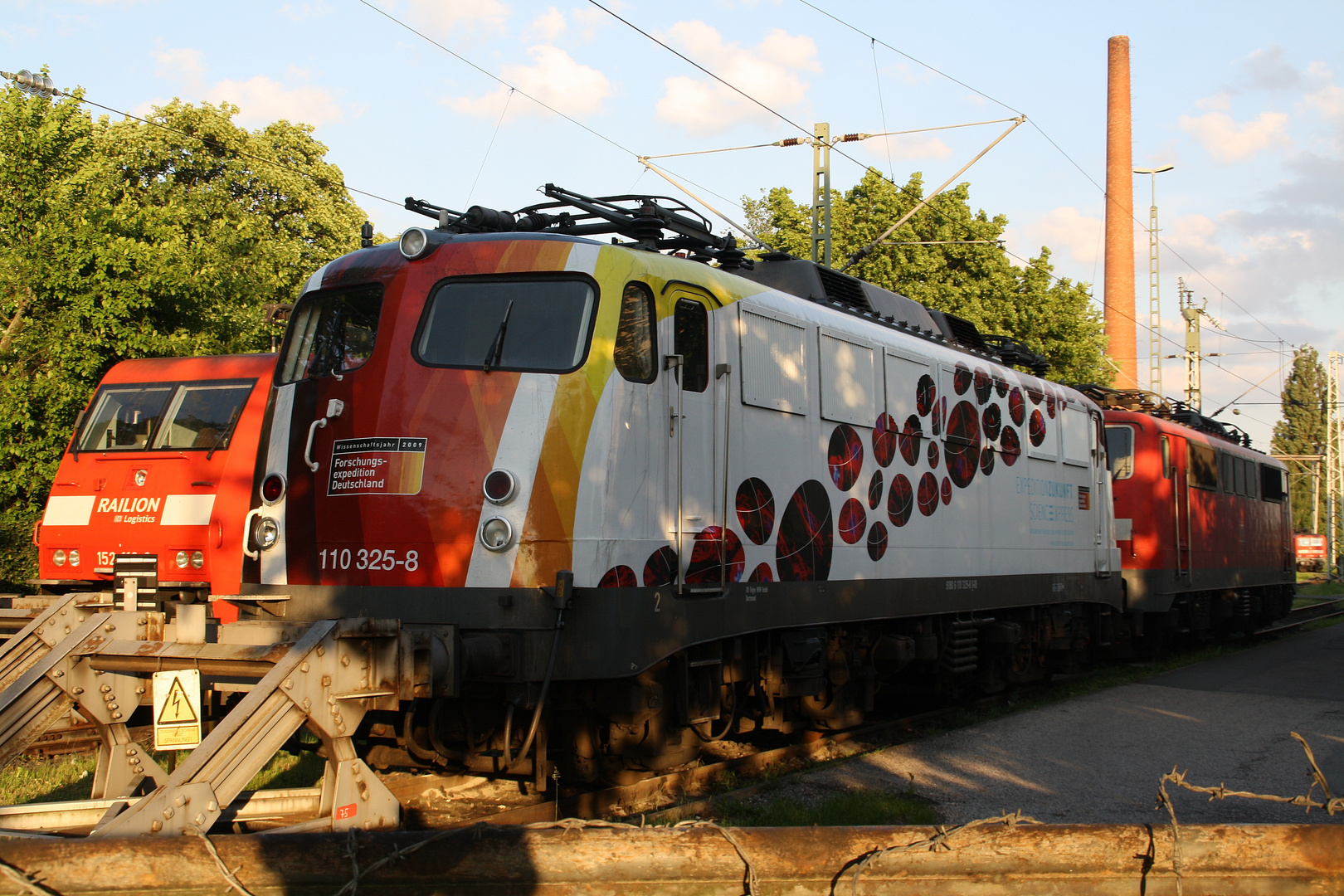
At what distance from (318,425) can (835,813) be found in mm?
3893

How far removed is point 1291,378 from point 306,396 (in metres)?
84.5

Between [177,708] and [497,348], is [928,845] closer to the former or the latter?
[177,708]

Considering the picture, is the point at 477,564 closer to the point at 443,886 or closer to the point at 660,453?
the point at 660,453

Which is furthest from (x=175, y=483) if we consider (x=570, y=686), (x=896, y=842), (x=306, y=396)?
(x=896, y=842)

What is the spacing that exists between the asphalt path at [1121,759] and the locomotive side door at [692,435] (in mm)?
1678

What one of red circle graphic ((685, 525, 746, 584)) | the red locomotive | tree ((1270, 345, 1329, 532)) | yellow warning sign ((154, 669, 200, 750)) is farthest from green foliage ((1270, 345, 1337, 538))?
yellow warning sign ((154, 669, 200, 750))

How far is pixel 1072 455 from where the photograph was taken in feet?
43.7

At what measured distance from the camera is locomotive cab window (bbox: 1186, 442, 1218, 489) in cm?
1784

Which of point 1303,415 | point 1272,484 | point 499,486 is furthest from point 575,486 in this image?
point 1303,415

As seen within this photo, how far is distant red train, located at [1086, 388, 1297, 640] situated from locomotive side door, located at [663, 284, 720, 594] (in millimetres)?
10730

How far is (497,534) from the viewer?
618 centimetres

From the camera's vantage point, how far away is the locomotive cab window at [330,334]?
6953 millimetres

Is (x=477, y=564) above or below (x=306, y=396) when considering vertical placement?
below

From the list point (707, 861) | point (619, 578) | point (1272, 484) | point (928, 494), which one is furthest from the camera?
point (1272, 484)
